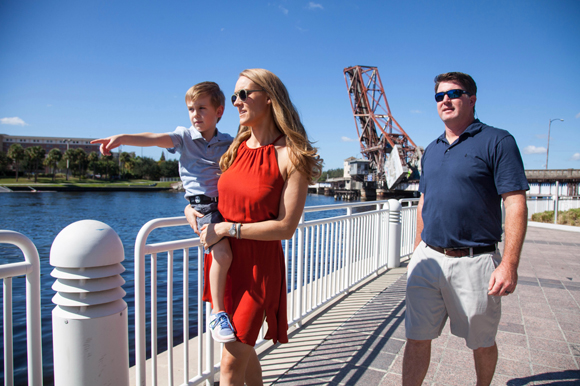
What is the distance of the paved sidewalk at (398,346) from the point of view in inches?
89.9

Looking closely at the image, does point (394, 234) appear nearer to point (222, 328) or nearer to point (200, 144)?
point (200, 144)

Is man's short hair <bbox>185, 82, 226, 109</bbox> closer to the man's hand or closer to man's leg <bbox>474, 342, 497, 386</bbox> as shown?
the man's hand

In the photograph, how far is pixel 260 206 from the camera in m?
1.35

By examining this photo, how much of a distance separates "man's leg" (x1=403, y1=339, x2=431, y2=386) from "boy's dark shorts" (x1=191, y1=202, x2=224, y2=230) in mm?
1170

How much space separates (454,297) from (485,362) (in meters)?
0.35

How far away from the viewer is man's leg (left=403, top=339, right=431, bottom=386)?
5.98 feet

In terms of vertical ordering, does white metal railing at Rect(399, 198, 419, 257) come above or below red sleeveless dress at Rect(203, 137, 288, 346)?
below

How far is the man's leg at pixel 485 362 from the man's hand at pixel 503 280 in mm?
357

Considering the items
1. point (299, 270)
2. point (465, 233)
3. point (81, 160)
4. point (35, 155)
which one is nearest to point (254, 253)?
point (465, 233)

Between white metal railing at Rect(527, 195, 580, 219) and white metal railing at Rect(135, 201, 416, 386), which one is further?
white metal railing at Rect(527, 195, 580, 219)

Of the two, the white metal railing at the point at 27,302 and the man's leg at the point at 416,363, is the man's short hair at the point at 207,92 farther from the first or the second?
the man's leg at the point at 416,363

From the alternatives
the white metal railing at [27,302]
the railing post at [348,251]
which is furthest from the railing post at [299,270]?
the white metal railing at [27,302]

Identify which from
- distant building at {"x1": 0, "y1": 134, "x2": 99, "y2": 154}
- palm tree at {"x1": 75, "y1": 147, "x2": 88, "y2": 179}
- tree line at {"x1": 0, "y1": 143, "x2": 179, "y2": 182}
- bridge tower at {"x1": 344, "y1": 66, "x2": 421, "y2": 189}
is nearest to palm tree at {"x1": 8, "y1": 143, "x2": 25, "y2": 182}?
tree line at {"x1": 0, "y1": 143, "x2": 179, "y2": 182}

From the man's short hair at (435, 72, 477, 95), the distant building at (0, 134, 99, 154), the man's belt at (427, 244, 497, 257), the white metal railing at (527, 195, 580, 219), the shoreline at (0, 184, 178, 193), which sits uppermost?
the distant building at (0, 134, 99, 154)
